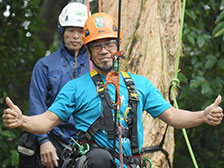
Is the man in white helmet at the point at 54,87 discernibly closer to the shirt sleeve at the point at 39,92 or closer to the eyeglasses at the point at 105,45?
the shirt sleeve at the point at 39,92

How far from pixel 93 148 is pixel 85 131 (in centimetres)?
13

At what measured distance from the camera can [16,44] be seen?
6285 millimetres

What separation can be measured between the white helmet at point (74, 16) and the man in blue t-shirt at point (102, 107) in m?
0.89

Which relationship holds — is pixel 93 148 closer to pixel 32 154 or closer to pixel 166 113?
pixel 166 113

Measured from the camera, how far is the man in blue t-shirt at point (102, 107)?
2.51 metres

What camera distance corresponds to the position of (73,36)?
12.3 feet

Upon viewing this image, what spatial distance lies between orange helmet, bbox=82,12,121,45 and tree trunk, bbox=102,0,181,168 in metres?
0.70

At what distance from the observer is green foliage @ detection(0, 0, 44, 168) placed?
5.87m

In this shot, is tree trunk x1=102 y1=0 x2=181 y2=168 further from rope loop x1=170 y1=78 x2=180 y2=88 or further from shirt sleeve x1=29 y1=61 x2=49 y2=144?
shirt sleeve x1=29 y1=61 x2=49 y2=144

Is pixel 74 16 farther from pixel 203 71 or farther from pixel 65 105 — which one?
pixel 203 71

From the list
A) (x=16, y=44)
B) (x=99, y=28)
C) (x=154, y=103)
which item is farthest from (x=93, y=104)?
(x=16, y=44)

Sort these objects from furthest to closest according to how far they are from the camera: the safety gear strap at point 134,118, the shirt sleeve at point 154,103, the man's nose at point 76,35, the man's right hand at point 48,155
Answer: the man's nose at point 76,35
the man's right hand at point 48,155
the shirt sleeve at point 154,103
the safety gear strap at point 134,118

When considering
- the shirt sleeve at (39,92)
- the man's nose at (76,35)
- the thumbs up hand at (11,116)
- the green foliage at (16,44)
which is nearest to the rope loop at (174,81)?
the man's nose at (76,35)

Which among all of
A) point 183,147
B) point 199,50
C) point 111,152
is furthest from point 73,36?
point 183,147
